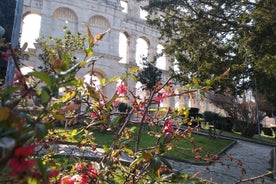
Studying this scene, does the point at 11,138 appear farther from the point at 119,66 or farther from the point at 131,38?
the point at 131,38

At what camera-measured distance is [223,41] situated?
934 cm

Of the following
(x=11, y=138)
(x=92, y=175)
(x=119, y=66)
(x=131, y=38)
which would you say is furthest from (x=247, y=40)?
(x=131, y=38)

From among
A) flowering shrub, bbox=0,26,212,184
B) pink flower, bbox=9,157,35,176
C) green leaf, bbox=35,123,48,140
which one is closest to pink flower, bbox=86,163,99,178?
flowering shrub, bbox=0,26,212,184

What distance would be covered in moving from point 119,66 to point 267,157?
18.4 metres

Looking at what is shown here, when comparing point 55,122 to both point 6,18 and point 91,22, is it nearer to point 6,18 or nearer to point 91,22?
point 6,18

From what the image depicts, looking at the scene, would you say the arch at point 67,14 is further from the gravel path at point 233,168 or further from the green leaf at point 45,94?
the green leaf at point 45,94

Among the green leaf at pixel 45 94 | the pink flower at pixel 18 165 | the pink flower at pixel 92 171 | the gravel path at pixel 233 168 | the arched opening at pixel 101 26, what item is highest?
the arched opening at pixel 101 26

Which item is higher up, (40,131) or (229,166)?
(40,131)

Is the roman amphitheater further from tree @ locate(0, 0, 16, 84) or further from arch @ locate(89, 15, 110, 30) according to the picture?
tree @ locate(0, 0, 16, 84)

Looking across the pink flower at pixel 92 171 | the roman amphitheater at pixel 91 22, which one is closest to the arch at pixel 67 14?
the roman amphitheater at pixel 91 22

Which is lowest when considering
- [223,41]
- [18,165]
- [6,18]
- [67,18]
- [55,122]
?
[18,165]

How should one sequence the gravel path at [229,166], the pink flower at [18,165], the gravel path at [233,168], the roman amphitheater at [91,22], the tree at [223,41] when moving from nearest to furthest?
the pink flower at [18,165]
the gravel path at [229,166]
the gravel path at [233,168]
the tree at [223,41]
the roman amphitheater at [91,22]

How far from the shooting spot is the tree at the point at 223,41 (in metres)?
7.14

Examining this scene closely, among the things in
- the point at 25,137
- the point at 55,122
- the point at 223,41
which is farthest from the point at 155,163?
the point at 223,41
